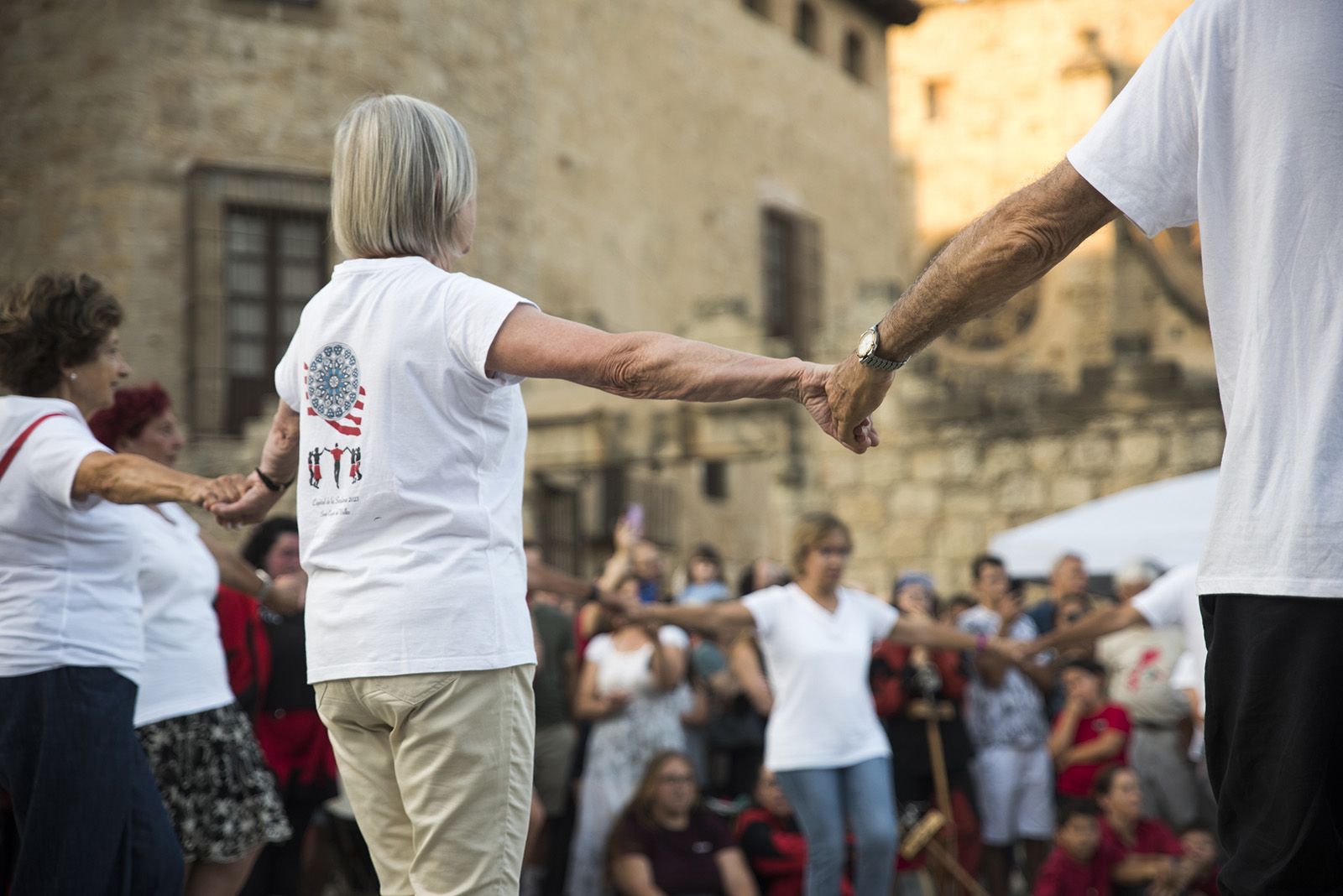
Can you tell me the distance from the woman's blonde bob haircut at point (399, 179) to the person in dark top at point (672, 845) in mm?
5724

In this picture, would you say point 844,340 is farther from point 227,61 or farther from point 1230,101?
point 1230,101

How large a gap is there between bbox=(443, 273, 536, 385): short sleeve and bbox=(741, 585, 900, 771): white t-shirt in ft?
14.3

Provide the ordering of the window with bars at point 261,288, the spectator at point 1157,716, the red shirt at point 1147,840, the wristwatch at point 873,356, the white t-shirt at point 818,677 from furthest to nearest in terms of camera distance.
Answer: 1. the window with bars at point 261,288
2. the spectator at point 1157,716
3. the red shirt at point 1147,840
4. the white t-shirt at point 818,677
5. the wristwatch at point 873,356

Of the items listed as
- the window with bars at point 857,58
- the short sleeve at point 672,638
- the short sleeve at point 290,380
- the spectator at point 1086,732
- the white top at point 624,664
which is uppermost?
the window with bars at point 857,58

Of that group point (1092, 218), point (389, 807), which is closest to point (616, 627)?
point (389, 807)

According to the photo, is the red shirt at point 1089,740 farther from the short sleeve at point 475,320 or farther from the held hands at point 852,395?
the short sleeve at point 475,320

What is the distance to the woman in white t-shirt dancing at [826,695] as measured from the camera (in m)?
7.01

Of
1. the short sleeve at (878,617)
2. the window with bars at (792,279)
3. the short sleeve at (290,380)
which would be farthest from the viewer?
the window with bars at (792,279)

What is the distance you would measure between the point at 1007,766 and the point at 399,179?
7.14 meters

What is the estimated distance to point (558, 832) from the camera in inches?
372

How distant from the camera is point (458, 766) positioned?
300 centimetres

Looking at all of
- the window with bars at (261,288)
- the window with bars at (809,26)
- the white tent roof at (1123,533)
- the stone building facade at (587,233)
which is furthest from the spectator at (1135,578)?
the window with bars at (809,26)

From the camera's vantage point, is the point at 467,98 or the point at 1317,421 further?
the point at 467,98

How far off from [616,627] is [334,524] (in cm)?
628
